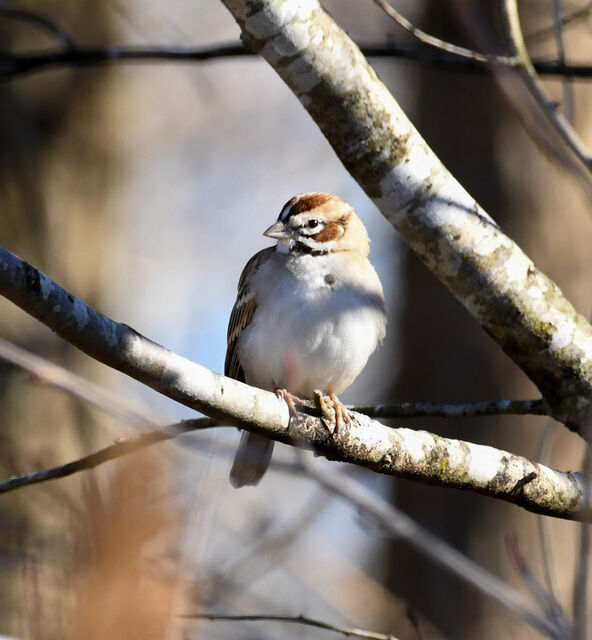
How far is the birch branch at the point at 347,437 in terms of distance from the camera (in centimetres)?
256

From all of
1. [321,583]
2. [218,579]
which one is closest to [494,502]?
[218,579]

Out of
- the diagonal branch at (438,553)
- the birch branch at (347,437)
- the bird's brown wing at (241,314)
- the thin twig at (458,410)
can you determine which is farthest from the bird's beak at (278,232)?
the diagonal branch at (438,553)

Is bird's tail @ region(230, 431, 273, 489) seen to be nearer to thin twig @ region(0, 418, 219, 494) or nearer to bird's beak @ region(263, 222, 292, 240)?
bird's beak @ region(263, 222, 292, 240)

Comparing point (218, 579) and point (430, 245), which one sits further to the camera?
point (218, 579)

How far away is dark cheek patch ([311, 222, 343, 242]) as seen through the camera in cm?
455

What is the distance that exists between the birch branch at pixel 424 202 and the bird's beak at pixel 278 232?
4.18 ft

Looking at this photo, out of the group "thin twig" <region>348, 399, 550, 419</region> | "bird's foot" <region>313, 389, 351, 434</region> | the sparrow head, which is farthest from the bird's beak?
"bird's foot" <region>313, 389, 351, 434</region>

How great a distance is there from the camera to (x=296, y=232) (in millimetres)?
4547

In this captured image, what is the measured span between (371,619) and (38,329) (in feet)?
10.7

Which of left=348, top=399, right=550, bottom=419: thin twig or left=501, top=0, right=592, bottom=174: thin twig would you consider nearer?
left=501, top=0, right=592, bottom=174: thin twig

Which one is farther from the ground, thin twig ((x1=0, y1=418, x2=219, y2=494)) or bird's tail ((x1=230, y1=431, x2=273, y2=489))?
bird's tail ((x1=230, y1=431, x2=273, y2=489))

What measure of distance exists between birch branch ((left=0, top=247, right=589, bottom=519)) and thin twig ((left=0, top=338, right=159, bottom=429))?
0.11 meters

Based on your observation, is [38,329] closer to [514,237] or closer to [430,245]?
[514,237]

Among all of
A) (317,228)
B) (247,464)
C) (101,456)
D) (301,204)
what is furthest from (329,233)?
(101,456)
